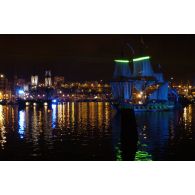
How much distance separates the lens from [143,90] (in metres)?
27.3

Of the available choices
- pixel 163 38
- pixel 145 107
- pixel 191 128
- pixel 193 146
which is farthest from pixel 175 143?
pixel 145 107

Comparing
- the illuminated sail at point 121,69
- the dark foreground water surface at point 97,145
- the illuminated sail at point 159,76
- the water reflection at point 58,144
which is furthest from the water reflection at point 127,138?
the illuminated sail at point 159,76

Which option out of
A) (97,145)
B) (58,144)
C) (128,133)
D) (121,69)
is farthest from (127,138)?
(121,69)

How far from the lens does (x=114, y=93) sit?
20.5 m

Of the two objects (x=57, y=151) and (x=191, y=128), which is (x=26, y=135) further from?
(x=191, y=128)

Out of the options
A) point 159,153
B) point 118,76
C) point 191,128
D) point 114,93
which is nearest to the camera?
point 159,153

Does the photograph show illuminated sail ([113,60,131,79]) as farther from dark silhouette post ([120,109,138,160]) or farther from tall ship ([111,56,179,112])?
dark silhouette post ([120,109,138,160])

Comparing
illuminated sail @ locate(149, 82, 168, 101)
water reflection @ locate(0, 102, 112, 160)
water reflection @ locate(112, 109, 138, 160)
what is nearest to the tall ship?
illuminated sail @ locate(149, 82, 168, 101)

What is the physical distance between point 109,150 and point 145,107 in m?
17.9

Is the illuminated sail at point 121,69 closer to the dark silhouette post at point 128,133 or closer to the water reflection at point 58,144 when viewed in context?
the water reflection at point 58,144

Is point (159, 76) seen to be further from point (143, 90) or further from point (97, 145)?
point (97, 145)

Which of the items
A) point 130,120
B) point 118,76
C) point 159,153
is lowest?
point 159,153

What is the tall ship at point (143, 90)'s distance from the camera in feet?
66.8
